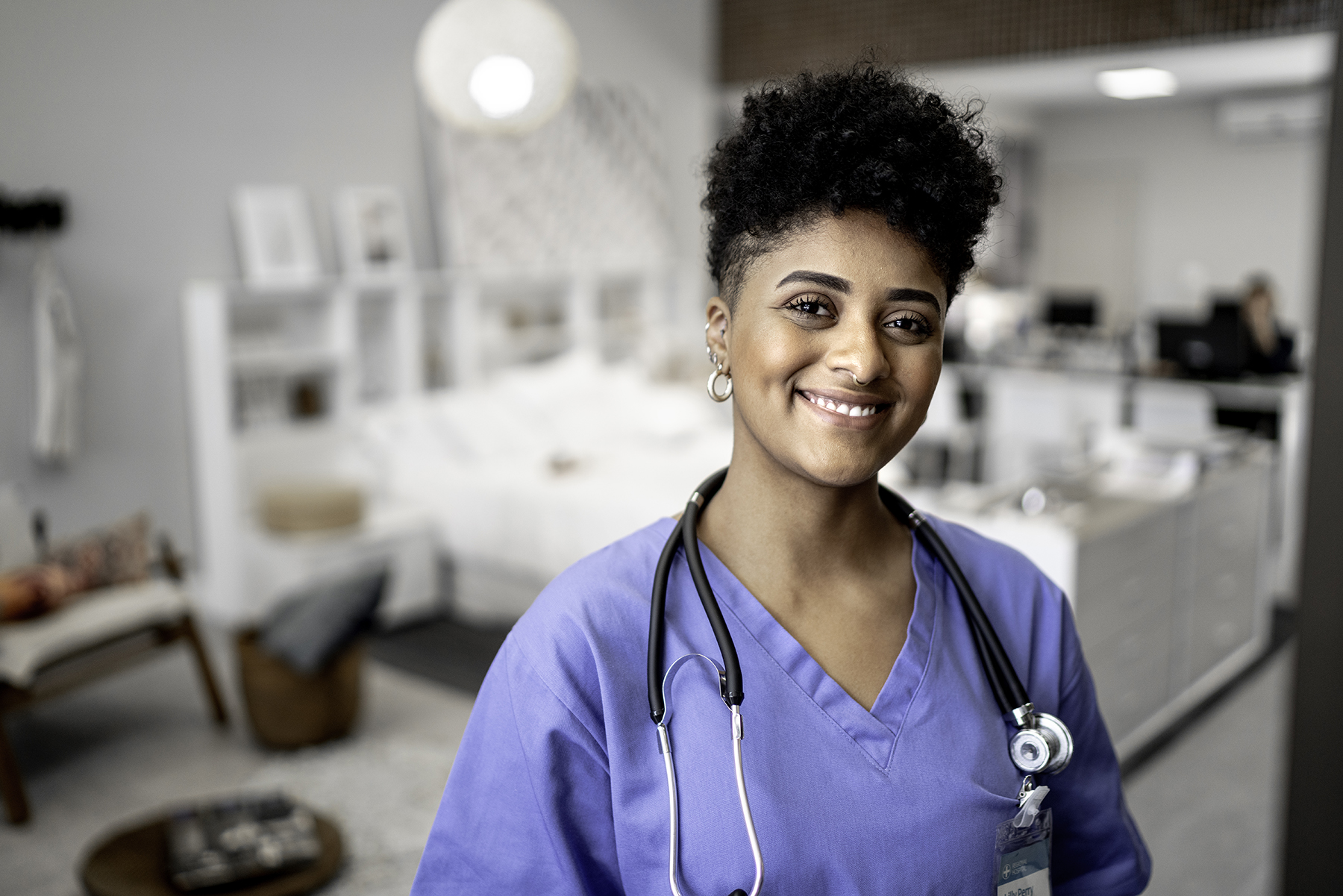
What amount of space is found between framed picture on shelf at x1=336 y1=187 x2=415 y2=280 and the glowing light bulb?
221cm

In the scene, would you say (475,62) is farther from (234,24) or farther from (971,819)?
(971,819)

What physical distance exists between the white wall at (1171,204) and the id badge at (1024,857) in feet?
30.3

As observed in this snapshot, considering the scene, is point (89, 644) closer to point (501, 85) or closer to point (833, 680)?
point (501, 85)

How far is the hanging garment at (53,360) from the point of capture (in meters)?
4.16

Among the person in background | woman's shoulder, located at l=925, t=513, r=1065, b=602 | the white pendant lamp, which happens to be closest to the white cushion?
the white pendant lamp

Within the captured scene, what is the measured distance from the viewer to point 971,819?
104 centimetres

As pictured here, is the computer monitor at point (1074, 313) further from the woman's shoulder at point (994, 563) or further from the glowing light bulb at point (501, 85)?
the woman's shoulder at point (994, 563)

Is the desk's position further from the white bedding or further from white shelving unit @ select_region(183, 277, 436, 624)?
white shelving unit @ select_region(183, 277, 436, 624)

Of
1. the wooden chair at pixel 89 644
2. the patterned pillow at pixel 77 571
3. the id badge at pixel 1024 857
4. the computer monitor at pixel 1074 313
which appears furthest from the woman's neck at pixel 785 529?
the computer monitor at pixel 1074 313

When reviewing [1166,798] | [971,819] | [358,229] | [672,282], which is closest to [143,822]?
[971,819]

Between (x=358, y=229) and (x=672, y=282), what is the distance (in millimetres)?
2429

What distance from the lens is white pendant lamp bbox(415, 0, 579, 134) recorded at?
306 cm

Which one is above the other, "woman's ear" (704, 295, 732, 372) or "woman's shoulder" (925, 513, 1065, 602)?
"woman's ear" (704, 295, 732, 372)

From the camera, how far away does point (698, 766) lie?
988 mm
